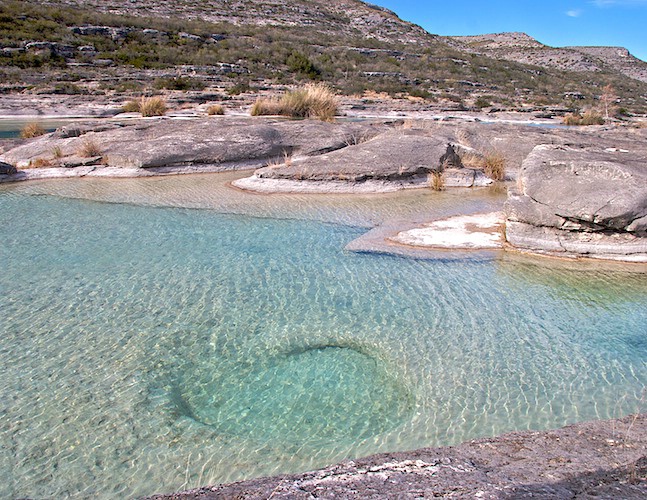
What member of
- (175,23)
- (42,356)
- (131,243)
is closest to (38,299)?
(42,356)

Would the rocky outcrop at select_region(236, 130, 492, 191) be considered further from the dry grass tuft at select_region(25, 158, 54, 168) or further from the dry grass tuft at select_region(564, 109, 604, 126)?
the dry grass tuft at select_region(564, 109, 604, 126)

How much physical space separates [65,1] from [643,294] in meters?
43.9

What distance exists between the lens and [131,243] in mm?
6293

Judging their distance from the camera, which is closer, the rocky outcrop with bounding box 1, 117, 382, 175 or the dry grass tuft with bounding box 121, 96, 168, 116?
the rocky outcrop with bounding box 1, 117, 382, 175

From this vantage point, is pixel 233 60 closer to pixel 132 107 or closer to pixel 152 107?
pixel 132 107

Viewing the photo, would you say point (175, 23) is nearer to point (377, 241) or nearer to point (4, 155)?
point (4, 155)

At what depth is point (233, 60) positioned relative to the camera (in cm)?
3075

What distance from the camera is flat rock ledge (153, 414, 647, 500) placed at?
174cm

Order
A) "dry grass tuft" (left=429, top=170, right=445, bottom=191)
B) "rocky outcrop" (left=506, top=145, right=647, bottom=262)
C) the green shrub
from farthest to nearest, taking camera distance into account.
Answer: the green shrub, "dry grass tuft" (left=429, top=170, right=445, bottom=191), "rocky outcrop" (left=506, top=145, right=647, bottom=262)

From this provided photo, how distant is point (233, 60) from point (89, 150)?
2195 cm

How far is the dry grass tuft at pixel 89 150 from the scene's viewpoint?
1087 centimetres

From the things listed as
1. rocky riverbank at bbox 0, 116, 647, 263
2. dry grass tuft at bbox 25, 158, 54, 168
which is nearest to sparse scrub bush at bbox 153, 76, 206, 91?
A: rocky riverbank at bbox 0, 116, 647, 263

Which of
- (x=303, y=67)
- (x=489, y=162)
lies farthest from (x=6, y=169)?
(x=303, y=67)

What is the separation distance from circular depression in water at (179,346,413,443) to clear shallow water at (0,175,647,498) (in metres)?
0.01
